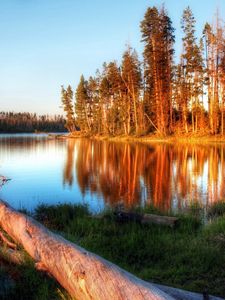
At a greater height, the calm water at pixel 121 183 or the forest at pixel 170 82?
the forest at pixel 170 82

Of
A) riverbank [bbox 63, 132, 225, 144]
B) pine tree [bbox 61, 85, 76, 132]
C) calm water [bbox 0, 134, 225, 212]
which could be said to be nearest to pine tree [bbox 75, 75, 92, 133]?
pine tree [bbox 61, 85, 76, 132]

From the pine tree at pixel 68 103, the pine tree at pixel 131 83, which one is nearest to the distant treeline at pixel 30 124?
the pine tree at pixel 68 103

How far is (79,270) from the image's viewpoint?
136 inches

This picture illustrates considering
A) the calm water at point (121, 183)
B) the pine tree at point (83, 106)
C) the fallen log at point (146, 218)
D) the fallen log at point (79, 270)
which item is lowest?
the calm water at point (121, 183)

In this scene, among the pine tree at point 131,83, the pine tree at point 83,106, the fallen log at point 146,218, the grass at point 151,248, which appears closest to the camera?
the grass at point 151,248

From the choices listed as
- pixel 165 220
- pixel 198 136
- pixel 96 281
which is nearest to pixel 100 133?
pixel 198 136

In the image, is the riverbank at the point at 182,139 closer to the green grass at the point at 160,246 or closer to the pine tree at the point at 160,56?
the pine tree at the point at 160,56

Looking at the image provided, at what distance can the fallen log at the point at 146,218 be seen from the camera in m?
7.52

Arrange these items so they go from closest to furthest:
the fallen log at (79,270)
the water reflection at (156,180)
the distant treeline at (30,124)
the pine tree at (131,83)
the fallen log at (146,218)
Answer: the fallen log at (79,270)
the fallen log at (146,218)
the water reflection at (156,180)
the pine tree at (131,83)
the distant treeline at (30,124)

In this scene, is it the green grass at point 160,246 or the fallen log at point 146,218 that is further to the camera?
the fallen log at point 146,218

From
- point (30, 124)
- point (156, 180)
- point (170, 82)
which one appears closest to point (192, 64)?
point (170, 82)

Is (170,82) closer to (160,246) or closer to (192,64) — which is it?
(192,64)

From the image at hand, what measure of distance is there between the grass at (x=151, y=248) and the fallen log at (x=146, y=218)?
0.16 metres

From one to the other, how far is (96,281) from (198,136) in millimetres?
36537
